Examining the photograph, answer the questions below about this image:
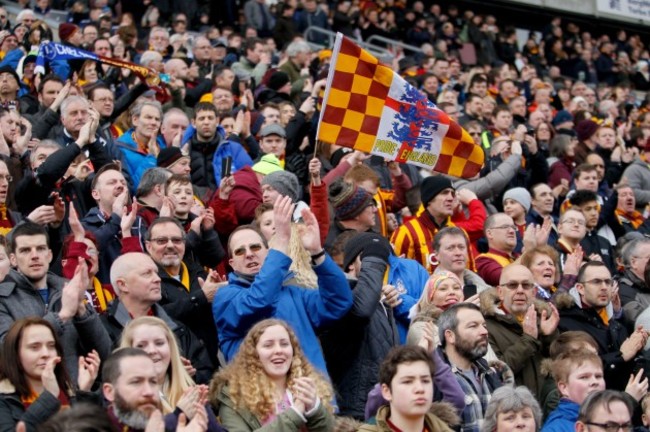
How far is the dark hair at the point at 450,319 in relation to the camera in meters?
8.45

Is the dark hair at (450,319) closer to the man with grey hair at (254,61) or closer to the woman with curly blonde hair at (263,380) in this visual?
the woman with curly blonde hair at (263,380)

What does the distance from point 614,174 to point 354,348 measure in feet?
28.7

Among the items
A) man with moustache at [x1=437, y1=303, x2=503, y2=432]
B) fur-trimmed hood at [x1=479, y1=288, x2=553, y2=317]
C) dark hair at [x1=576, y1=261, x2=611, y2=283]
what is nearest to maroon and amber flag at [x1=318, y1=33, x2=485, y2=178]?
dark hair at [x1=576, y1=261, x2=611, y2=283]

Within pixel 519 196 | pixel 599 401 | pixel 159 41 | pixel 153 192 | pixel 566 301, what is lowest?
pixel 599 401

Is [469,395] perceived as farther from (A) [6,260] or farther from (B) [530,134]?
(B) [530,134]

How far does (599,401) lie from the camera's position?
7809 millimetres

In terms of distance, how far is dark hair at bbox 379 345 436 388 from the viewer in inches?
287

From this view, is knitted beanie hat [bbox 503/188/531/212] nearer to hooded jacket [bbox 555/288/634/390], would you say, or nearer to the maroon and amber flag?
the maroon and amber flag

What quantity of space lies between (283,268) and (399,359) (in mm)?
1033

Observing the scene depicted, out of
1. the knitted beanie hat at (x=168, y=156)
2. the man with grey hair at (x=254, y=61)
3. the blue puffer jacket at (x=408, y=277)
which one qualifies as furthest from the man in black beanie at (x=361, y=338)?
the man with grey hair at (x=254, y=61)

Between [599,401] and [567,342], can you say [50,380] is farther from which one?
[567,342]

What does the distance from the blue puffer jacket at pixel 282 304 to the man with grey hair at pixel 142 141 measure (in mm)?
3834

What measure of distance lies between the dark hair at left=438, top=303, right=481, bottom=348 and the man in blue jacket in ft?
2.34

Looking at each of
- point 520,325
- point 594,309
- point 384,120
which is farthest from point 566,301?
point 384,120
